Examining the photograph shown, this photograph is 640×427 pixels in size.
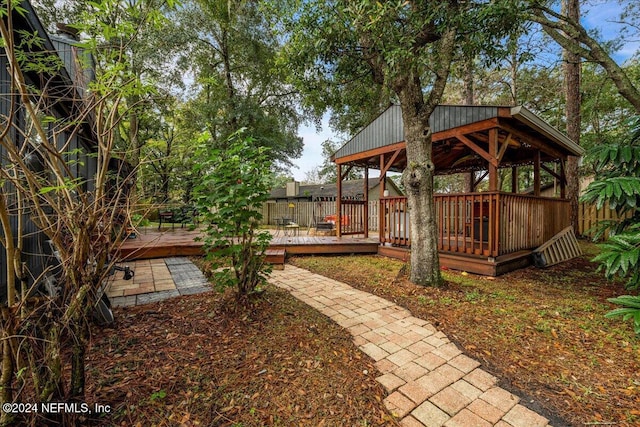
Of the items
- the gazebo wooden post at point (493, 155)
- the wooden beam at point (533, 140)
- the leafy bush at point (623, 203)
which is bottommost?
the leafy bush at point (623, 203)

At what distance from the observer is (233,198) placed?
8.77 feet

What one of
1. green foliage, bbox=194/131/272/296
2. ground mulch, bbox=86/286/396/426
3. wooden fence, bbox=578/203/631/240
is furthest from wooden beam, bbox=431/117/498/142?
wooden fence, bbox=578/203/631/240

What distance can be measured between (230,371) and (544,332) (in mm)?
3047

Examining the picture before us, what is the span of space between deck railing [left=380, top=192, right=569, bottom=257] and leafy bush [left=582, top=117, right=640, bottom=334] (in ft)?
4.58

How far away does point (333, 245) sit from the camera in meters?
6.82

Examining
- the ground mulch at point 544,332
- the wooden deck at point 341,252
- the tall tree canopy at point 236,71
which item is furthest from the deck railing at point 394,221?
the tall tree canopy at point 236,71

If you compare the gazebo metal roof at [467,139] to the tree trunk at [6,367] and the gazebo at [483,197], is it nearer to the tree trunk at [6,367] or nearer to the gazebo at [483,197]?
the gazebo at [483,197]

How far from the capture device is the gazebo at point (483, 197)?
491 cm

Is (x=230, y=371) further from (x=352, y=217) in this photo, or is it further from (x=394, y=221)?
(x=352, y=217)

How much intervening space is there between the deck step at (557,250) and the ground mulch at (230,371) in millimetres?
5453

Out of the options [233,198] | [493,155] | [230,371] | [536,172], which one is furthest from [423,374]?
[536,172]

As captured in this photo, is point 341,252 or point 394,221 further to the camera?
point 341,252

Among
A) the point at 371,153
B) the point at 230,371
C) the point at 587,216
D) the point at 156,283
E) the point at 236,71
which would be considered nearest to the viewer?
the point at 230,371

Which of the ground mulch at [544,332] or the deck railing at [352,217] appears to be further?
the deck railing at [352,217]
